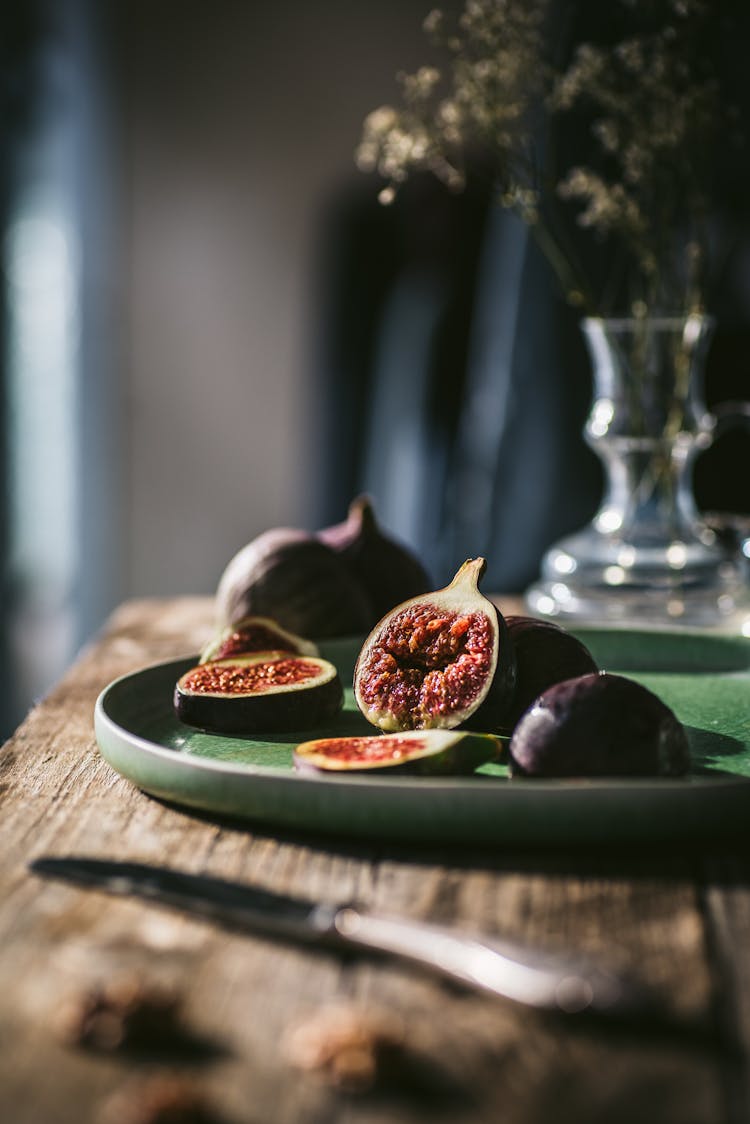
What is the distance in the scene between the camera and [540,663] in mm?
1147

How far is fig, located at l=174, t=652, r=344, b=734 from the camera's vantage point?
45.3 inches

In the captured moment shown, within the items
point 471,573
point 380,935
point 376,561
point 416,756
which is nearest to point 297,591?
point 376,561

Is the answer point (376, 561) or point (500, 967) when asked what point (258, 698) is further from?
point (376, 561)

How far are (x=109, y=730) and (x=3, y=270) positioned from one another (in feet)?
11.6

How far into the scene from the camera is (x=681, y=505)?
182cm

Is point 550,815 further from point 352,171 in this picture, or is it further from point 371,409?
point 352,171

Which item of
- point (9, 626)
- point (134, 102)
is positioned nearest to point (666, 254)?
point (9, 626)

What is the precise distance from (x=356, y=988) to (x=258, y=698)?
0.50 metres

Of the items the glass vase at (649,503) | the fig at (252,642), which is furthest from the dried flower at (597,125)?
the fig at (252,642)

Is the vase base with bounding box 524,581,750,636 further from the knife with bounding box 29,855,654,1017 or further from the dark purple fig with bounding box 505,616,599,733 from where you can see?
the knife with bounding box 29,855,654,1017

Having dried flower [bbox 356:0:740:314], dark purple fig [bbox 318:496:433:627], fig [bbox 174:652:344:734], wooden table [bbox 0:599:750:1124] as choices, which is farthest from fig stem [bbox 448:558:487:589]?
dried flower [bbox 356:0:740:314]

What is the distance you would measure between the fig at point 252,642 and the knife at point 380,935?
52 cm

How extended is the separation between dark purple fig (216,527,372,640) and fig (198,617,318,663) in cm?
19

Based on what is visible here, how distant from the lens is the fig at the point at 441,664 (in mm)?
1107
